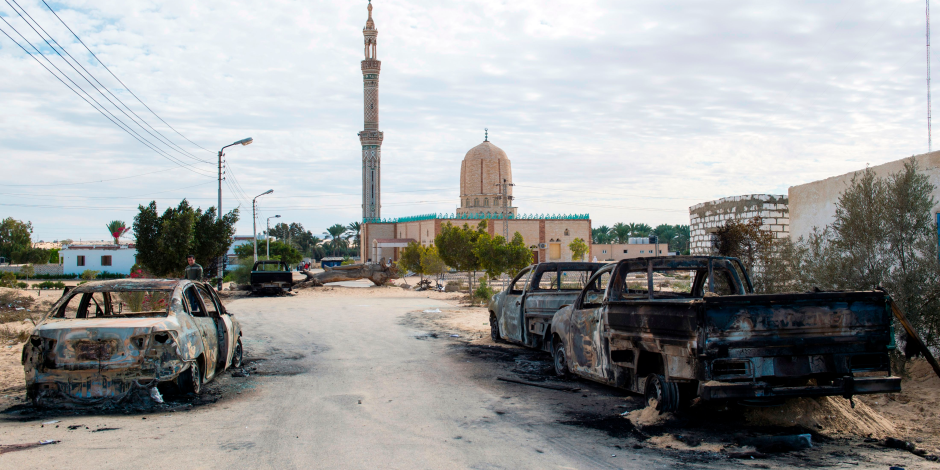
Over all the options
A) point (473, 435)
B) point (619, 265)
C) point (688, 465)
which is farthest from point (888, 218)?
point (473, 435)

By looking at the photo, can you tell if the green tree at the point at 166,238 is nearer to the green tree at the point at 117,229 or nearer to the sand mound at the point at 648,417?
the sand mound at the point at 648,417

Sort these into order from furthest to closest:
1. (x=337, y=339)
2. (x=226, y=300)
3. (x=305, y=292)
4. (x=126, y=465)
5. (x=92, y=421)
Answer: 1. (x=305, y=292)
2. (x=226, y=300)
3. (x=337, y=339)
4. (x=92, y=421)
5. (x=126, y=465)

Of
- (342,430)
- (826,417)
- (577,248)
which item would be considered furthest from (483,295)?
(577,248)

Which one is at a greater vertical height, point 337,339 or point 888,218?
point 888,218

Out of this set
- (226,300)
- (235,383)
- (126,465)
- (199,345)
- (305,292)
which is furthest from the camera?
(305,292)

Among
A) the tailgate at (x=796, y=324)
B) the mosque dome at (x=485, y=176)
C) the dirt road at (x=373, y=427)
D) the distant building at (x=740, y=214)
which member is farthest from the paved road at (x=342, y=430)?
the mosque dome at (x=485, y=176)

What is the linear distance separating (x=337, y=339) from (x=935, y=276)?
10.4 meters

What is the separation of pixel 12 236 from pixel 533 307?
80.2 metres

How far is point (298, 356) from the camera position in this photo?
11398mm

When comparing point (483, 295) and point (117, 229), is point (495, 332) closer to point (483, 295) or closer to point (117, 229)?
point (483, 295)

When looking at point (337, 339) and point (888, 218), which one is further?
point (337, 339)

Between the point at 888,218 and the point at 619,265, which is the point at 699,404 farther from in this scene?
the point at 888,218

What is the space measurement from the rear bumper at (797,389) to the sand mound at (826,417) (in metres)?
0.39

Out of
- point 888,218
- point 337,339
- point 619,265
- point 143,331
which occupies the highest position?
point 888,218
